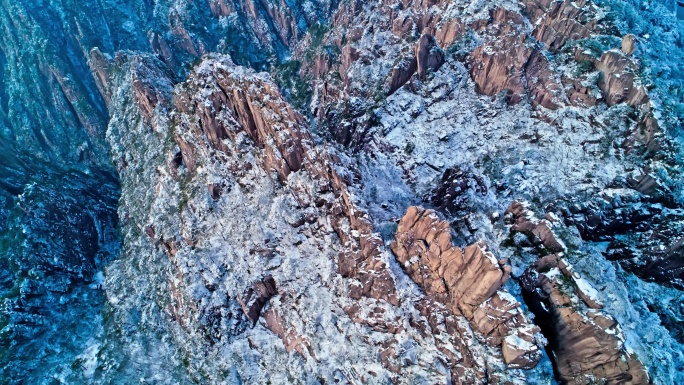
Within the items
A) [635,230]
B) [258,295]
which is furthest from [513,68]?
[258,295]

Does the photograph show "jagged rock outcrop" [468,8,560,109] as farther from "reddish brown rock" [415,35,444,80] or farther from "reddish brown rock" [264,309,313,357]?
"reddish brown rock" [264,309,313,357]

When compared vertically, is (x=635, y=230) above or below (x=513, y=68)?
below

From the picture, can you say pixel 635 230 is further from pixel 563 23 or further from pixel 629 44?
pixel 563 23

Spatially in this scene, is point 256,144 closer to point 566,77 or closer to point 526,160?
point 526,160

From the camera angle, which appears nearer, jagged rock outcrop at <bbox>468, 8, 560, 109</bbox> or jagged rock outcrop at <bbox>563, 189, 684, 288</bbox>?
jagged rock outcrop at <bbox>563, 189, 684, 288</bbox>

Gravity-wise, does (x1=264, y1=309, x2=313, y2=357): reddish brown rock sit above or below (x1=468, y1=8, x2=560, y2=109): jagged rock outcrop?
below

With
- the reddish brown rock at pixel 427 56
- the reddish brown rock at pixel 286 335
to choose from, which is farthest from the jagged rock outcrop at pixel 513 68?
the reddish brown rock at pixel 286 335

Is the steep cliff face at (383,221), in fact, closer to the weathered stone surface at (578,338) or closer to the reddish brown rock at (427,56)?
the weathered stone surface at (578,338)

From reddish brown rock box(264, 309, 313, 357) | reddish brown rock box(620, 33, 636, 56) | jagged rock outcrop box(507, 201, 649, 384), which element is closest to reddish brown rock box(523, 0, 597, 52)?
reddish brown rock box(620, 33, 636, 56)

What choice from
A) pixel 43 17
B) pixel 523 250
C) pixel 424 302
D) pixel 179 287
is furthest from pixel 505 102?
pixel 43 17
